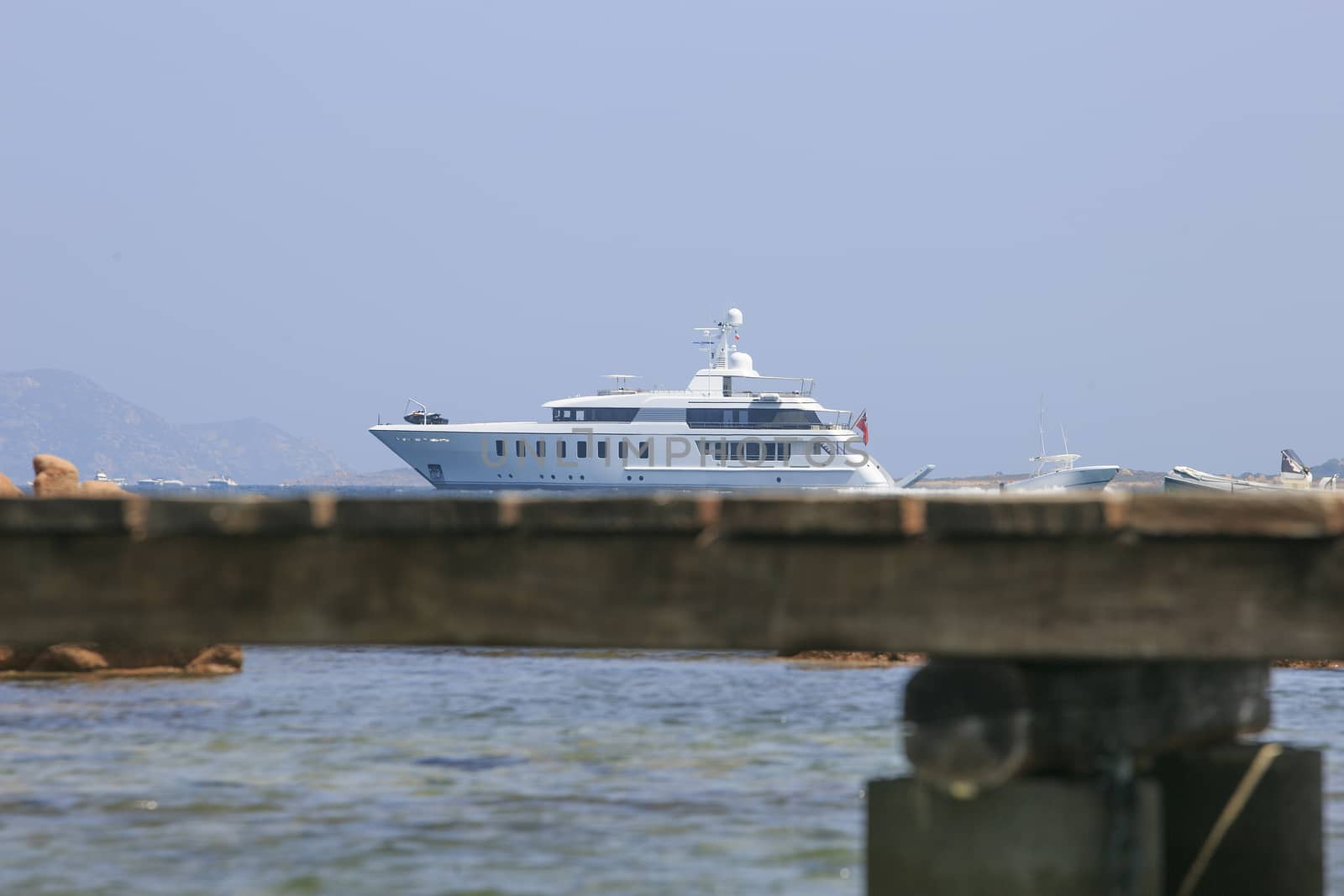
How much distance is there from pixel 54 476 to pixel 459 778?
33.1 feet

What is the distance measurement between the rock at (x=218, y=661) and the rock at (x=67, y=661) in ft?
3.56

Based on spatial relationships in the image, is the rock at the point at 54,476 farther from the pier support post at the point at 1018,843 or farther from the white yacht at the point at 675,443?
the white yacht at the point at 675,443

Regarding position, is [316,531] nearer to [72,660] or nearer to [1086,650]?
[1086,650]

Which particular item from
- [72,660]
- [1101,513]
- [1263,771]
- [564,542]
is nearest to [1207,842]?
[1263,771]

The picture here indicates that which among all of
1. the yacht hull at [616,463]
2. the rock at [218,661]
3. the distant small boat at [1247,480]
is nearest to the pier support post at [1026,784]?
the rock at [218,661]

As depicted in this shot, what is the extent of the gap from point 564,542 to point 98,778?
730cm

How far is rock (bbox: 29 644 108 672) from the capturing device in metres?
17.8

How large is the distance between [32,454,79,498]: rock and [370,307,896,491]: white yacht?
4753 centimetres

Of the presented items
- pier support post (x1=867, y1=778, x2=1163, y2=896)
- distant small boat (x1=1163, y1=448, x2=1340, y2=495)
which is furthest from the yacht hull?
pier support post (x1=867, y1=778, x2=1163, y2=896)

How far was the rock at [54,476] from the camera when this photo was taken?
18934 millimetres

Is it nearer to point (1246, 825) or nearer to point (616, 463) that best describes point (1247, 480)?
point (616, 463)

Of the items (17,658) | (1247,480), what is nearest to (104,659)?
(17,658)

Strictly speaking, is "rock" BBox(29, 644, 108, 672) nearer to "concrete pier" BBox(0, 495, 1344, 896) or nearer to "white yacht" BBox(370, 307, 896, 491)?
"concrete pier" BBox(0, 495, 1344, 896)

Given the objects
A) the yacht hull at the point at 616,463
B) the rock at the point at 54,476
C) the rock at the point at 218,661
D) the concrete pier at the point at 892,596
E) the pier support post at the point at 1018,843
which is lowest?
the pier support post at the point at 1018,843
